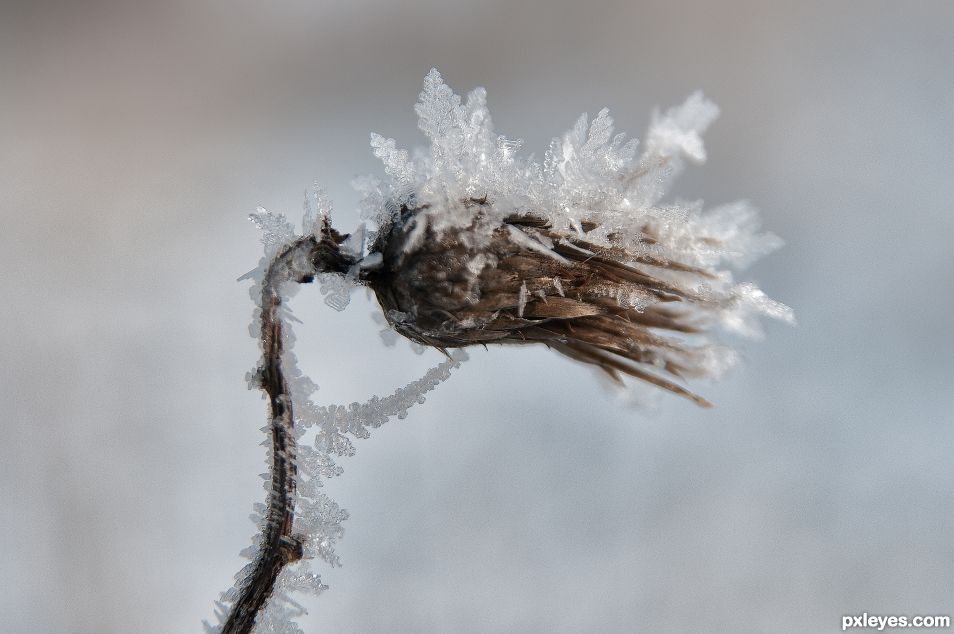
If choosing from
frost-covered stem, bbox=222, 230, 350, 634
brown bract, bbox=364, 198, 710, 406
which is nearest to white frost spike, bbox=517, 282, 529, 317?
brown bract, bbox=364, 198, 710, 406

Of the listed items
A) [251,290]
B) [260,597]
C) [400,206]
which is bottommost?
[260,597]

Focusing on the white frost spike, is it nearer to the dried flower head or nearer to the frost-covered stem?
the dried flower head

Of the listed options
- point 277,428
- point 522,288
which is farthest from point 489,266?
point 277,428

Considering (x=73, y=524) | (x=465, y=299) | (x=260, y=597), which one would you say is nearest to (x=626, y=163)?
(x=465, y=299)

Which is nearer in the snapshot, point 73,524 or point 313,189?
point 313,189

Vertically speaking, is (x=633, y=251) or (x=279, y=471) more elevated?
(x=633, y=251)

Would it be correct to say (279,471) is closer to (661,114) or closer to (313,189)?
(313,189)

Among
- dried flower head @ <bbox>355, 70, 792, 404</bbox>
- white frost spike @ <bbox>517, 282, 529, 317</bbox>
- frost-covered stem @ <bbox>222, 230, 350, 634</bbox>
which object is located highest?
dried flower head @ <bbox>355, 70, 792, 404</bbox>

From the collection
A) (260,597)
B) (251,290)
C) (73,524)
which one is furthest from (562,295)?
(73,524)
